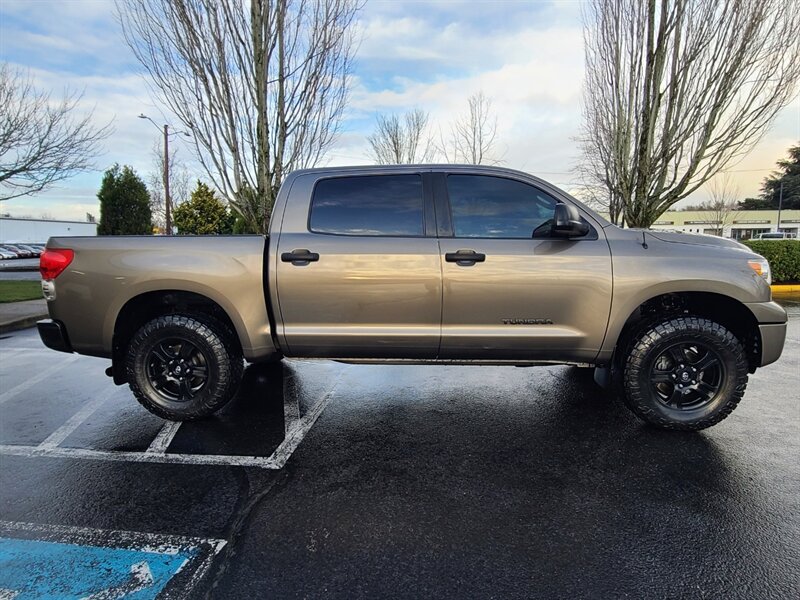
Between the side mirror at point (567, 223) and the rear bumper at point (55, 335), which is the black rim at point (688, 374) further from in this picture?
the rear bumper at point (55, 335)

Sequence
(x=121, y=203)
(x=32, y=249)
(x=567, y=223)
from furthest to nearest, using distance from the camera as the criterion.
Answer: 1. (x=32, y=249)
2. (x=121, y=203)
3. (x=567, y=223)

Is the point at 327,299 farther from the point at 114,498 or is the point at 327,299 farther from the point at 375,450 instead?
the point at 114,498

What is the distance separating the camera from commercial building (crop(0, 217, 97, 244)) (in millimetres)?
56500

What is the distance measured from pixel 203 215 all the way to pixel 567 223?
81.6 ft

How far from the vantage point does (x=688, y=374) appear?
3438 mm

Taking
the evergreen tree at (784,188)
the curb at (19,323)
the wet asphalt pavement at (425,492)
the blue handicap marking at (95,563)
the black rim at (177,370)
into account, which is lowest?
the wet asphalt pavement at (425,492)

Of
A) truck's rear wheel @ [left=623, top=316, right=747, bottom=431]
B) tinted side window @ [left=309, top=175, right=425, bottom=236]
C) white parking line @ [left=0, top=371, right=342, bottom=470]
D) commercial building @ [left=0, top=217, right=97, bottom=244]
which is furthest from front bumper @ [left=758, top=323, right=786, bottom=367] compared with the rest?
commercial building @ [left=0, top=217, right=97, bottom=244]

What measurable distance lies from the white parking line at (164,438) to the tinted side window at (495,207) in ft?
8.86

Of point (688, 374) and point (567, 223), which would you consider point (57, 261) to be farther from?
point (688, 374)

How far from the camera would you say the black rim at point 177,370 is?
369cm

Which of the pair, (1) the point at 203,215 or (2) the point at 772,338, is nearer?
(2) the point at 772,338

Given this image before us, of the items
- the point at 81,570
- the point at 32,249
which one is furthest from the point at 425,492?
the point at 32,249

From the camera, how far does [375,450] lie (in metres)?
3.25

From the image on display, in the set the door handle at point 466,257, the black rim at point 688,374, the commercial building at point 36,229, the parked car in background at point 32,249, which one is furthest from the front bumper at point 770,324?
the commercial building at point 36,229
